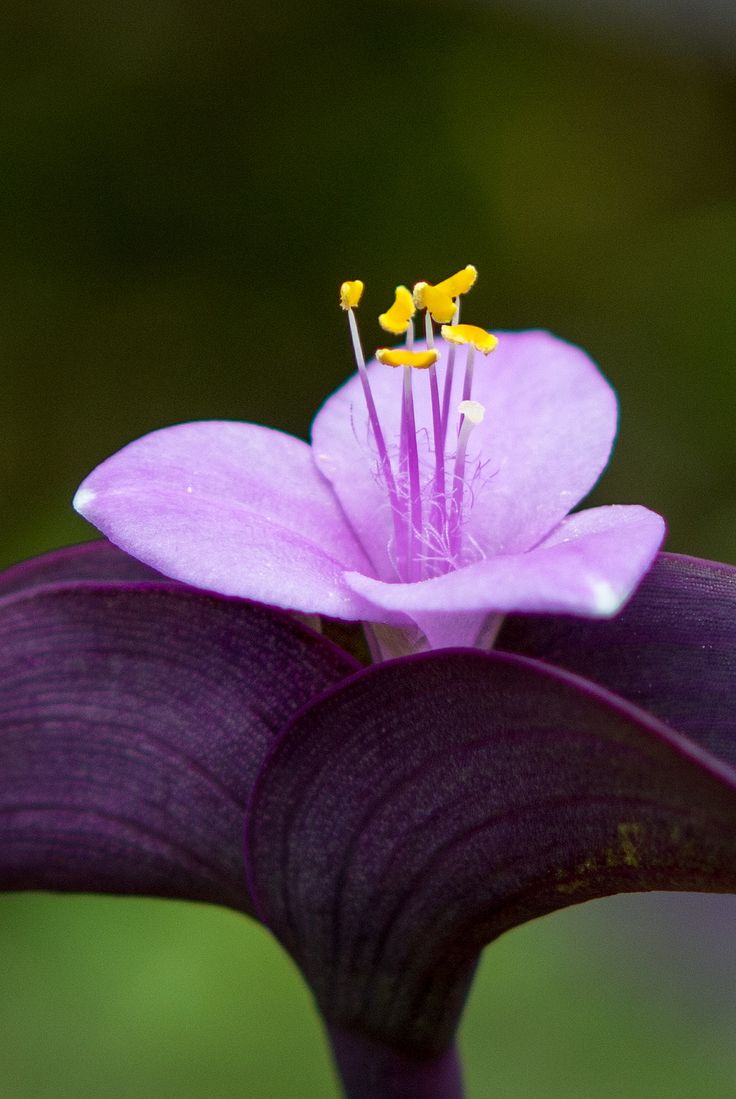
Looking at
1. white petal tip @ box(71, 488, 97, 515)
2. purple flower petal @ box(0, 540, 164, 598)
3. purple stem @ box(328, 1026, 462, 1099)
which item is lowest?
purple stem @ box(328, 1026, 462, 1099)

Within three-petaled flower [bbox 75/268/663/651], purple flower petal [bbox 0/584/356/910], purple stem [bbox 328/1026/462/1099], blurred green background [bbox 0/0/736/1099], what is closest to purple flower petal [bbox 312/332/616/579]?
three-petaled flower [bbox 75/268/663/651]

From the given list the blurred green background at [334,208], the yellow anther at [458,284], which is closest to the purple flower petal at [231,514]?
the yellow anther at [458,284]

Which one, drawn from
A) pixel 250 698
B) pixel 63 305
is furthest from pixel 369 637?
pixel 63 305

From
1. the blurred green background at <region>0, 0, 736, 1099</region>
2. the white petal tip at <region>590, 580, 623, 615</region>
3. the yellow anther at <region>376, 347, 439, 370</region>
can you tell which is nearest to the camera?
the white petal tip at <region>590, 580, 623, 615</region>

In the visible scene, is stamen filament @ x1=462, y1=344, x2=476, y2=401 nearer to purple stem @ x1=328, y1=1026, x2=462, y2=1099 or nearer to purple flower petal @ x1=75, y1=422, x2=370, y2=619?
purple flower petal @ x1=75, y1=422, x2=370, y2=619

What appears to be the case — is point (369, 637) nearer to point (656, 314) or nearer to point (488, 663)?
point (488, 663)

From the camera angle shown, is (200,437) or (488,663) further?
(200,437)

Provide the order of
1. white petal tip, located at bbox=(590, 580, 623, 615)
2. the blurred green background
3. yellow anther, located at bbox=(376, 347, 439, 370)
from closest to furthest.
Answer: white petal tip, located at bbox=(590, 580, 623, 615)
yellow anther, located at bbox=(376, 347, 439, 370)
the blurred green background
